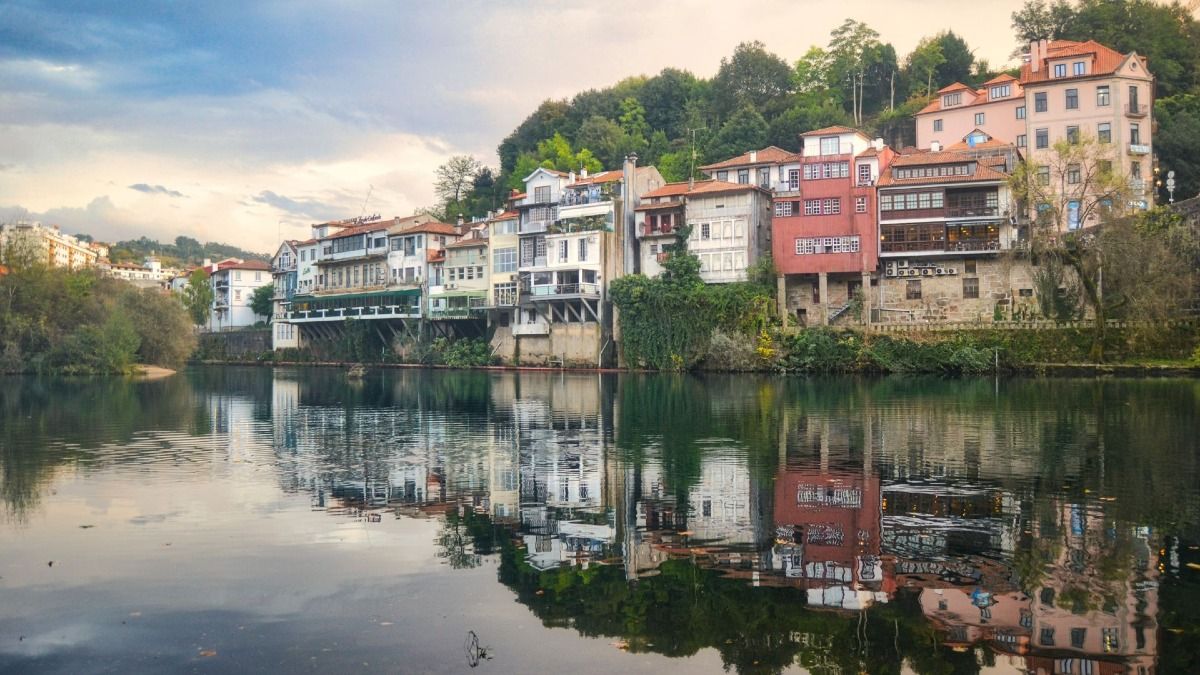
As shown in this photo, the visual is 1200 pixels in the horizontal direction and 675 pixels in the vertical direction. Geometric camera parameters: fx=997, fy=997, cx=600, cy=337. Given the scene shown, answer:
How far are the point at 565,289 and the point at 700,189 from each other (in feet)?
42.9

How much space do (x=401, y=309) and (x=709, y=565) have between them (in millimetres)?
78971

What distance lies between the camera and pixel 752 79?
103625 millimetres

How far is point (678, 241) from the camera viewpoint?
72.4m

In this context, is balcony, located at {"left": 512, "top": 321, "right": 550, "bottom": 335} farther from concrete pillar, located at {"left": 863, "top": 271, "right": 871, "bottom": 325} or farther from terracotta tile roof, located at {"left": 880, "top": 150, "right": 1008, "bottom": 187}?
terracotta tile roof, located at {"left": 880, "top": 150, "right": 1008, "bottom": 187}

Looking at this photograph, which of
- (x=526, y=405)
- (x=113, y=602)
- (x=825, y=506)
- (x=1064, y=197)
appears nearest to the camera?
(x=113, y=602)

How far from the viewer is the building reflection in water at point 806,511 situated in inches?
439

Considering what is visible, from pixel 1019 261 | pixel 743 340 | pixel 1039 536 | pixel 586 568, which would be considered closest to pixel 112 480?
pixel 586 568

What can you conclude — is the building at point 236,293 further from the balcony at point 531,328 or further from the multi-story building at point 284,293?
the balcony at point 531,328

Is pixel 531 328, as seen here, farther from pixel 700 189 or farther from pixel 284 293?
pixel 284 293

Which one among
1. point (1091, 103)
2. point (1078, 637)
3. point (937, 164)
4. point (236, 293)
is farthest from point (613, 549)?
point (236, 293)

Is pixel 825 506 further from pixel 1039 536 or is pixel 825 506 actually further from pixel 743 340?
pixel 743 340

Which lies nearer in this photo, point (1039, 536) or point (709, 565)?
point (709, 565)

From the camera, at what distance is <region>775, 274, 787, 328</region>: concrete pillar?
67.2m

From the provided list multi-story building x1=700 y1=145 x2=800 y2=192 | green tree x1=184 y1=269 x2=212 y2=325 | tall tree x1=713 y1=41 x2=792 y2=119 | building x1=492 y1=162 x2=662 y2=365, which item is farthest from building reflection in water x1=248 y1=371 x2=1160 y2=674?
green tree x1=184 y1=269 x2=212 y2=325
